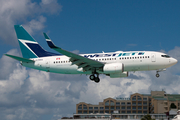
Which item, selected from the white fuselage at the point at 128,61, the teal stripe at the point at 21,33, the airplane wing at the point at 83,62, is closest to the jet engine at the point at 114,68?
the white fuselage at the point at 128,61

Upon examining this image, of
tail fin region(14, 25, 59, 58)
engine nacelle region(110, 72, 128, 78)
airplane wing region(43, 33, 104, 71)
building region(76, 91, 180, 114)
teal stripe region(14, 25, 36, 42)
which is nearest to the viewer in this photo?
airplane wing region(43, 33, 104, 71)

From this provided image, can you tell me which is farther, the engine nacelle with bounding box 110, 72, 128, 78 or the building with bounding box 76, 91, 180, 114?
the building with bounding box 76, 91, 180, 114

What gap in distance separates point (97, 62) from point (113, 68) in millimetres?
2967

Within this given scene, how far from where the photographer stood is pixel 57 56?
53.5m

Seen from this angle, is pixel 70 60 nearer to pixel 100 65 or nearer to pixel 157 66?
pixel 100 65

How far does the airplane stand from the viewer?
48.3 metres

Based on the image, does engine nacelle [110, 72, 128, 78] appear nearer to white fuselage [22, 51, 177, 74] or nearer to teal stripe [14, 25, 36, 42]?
white fuselage [22, 51, 177, 74]

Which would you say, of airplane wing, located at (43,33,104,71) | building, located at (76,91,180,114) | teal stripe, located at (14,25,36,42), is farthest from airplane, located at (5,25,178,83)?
building, located at (76,91,180,114)

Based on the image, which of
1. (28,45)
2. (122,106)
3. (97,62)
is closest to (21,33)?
(28,45)

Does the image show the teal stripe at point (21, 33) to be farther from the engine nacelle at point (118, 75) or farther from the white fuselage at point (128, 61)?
the engine nacelle at point (118, 75)

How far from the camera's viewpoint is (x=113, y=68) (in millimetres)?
48406

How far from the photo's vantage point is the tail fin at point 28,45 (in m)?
55.5

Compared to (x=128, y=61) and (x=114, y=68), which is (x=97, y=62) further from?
(x=128, y=61)

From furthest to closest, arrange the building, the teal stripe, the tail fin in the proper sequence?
the building
the teal stripe
the tail fin
